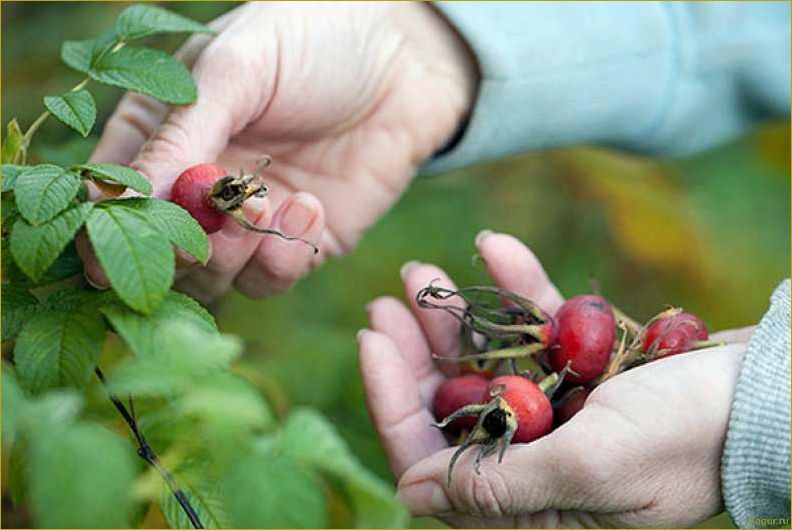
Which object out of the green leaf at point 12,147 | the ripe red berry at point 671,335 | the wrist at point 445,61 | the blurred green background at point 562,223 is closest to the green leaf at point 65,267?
the green leaf at point 12,147

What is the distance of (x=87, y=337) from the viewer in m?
1.25

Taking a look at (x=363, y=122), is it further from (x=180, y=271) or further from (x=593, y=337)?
(x=593, y=337)

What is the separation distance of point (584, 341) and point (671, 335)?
146mm

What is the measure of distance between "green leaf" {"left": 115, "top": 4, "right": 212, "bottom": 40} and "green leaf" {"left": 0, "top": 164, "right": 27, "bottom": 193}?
0.44 metres

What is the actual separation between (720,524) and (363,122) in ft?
4.99

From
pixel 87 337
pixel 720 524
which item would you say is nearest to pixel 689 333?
pixel 87 337

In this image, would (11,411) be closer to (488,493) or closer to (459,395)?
(488,493)

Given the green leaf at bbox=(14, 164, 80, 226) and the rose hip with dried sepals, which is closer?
the green leaf at bbox=(14, 164, 80, 226)

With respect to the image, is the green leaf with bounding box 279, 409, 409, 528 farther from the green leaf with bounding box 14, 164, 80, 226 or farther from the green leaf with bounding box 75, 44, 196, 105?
the green leaf with bounding box 75, 44, 196, 105

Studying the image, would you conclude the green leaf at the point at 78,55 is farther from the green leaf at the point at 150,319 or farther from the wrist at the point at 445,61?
the wrist at the point at 445,61

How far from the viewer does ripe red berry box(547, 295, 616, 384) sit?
180 cm

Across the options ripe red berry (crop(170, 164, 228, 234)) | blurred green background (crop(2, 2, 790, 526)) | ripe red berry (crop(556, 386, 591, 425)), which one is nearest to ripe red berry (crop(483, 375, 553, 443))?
ripe red berry (crop(556, 386, 591, 425))

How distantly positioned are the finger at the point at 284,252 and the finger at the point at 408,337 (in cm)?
18

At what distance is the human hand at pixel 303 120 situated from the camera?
1999 millimetres
